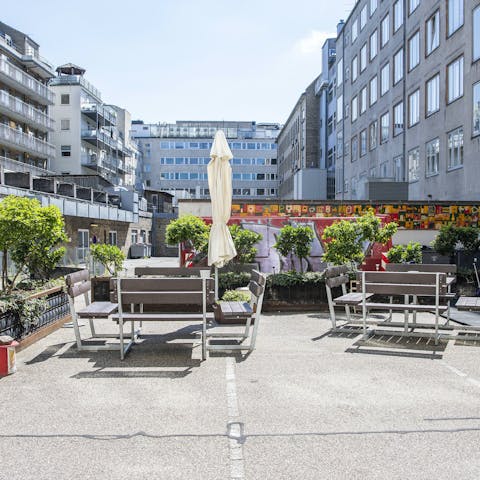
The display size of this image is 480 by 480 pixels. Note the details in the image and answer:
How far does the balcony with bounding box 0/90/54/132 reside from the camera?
42.4 metres

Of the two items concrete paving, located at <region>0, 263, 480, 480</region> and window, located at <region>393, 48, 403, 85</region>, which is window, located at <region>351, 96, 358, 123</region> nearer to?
window, located at <region>393, 48, 403, 85</region>

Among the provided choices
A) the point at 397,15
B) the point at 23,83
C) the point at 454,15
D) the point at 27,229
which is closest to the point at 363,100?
the point at 397,15

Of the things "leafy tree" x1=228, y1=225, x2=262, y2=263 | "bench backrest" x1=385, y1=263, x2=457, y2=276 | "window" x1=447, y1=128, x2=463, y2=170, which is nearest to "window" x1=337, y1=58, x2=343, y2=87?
"window" x1=447, y1=128, x2=463, y2=170

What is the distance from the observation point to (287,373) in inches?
235

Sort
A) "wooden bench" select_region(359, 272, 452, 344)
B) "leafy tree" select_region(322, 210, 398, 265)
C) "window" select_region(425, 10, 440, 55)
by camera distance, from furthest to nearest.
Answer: "window" select_region(425, 10, 440, 55), "leafy tree" select_region(322, 210, 398, 265), "wooden bench" select_region(359, 272, 452, 344)

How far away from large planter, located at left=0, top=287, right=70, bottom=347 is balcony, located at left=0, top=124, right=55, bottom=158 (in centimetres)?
3717

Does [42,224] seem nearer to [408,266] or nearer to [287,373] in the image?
[287,373]

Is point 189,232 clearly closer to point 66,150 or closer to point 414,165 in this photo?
point 414,165

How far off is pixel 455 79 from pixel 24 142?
34.6m

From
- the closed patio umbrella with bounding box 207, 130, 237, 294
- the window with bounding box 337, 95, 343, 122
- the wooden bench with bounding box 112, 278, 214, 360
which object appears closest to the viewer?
the wooden bench with bounding box 112, 278, 214, 360

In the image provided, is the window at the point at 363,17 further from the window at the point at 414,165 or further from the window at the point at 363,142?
the window at the point at 414,165

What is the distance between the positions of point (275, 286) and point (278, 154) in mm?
90825

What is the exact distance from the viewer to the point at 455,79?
25547mm

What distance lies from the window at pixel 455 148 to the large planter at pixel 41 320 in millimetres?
21000
